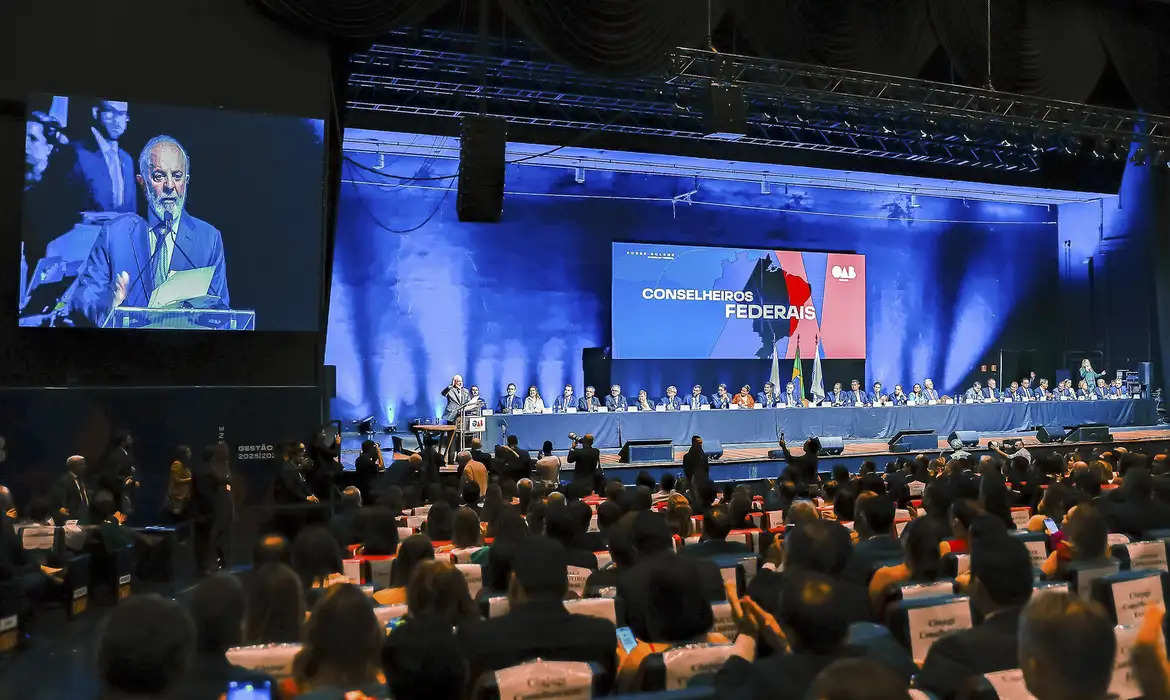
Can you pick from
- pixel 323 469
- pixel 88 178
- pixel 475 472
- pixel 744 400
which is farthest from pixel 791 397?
pixel 88 178

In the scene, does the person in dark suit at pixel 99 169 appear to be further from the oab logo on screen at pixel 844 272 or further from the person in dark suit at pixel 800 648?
the oab logo on screen at pixel 844 272

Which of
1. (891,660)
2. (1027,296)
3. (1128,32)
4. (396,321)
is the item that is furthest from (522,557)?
(1027,296)

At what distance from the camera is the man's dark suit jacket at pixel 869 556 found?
4109mm

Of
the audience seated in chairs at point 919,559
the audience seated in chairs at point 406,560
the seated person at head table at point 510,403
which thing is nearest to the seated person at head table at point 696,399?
the seated person at head table at point 510,403

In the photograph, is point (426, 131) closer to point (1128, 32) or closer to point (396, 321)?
point (396, 321)

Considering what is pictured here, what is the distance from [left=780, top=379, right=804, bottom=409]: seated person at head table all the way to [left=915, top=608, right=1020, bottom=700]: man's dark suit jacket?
15.0m

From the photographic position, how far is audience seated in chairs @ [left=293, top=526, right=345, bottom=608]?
3.82m

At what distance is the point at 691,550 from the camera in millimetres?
4738

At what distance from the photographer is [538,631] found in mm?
2947

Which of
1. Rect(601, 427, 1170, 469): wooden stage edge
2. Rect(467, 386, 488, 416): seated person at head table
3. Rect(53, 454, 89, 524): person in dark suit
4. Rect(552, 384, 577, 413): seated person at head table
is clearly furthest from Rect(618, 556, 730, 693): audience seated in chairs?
Rect(552, 384, 577, 413): seated person at head table

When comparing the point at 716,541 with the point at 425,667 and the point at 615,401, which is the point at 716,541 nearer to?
the point at 425,667

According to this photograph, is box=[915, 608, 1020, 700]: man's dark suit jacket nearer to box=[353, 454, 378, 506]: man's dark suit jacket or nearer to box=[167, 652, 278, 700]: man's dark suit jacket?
box=[167, 652, 278, 700]: man's dark suit jacket

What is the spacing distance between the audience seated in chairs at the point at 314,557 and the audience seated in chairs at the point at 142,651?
176cm

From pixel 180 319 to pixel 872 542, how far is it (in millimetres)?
7304
